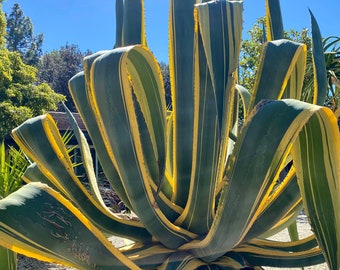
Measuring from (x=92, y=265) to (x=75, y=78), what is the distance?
730mm

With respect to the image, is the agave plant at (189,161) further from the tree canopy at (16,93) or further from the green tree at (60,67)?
the green tree at (60,67)

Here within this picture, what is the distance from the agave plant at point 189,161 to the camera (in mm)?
1071

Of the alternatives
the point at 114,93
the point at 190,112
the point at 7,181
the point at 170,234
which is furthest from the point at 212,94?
the point at 7,181

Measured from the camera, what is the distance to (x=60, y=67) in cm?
2869

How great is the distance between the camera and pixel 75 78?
62.9 inches

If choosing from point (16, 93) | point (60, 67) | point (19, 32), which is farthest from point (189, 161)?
point (19, 32)

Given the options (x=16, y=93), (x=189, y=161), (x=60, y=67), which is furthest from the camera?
(x=60, y=67)

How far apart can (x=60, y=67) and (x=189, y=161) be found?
28.5 metres

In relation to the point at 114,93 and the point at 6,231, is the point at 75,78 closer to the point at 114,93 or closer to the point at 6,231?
the point at 114,93

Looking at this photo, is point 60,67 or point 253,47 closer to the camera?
point 253,47

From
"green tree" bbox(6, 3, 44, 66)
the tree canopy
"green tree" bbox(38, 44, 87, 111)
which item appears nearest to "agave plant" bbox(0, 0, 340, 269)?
the tree canopy

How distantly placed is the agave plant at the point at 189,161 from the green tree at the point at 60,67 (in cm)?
2613

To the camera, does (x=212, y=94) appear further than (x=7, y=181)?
No

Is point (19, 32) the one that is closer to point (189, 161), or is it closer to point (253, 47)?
point (253, 47)
